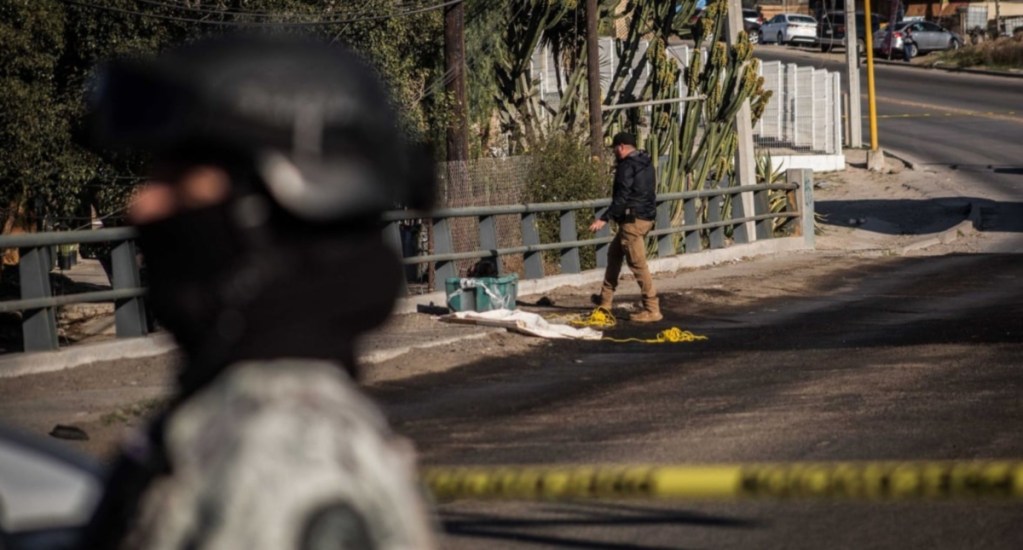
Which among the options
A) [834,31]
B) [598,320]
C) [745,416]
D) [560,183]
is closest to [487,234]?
[598,320]

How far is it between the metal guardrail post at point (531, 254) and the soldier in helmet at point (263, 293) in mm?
16788

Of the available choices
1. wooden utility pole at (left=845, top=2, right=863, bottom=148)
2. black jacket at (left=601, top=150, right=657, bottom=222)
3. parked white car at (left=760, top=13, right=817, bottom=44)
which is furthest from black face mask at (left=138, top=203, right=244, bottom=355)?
parked white car at (left=760, top=13, right=817, bottom=44)

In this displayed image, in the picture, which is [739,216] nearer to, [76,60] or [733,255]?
[733,255]

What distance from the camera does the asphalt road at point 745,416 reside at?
21.6ft

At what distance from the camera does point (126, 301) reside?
41.1 feet

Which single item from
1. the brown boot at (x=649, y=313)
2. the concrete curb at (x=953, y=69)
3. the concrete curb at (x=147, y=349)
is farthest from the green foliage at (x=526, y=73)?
the concrete curb at (x=953, y=69)

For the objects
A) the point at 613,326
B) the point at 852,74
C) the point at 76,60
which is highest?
the point at 76,60

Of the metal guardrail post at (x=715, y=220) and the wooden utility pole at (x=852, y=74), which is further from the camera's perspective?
the wooden utility pole at (x=852, y=74)

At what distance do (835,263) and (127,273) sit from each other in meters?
14.3

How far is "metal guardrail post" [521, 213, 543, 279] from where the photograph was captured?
18.7m

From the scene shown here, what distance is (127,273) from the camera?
12.7 metres

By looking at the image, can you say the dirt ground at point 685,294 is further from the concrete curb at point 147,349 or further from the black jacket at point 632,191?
the black jacket at point 632,191

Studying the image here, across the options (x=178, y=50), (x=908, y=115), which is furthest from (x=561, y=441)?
(x=908, y=115)

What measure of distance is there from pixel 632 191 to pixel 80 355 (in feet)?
21.9
